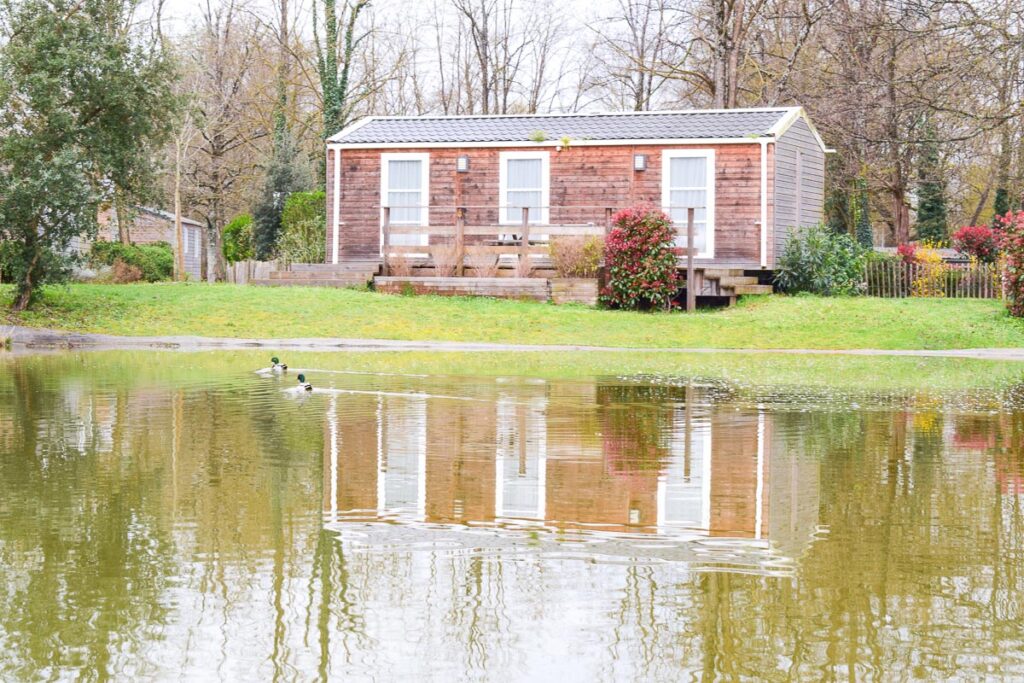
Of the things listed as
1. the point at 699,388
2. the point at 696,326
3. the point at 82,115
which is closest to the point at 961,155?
the point at 696,326

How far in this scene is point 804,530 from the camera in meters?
7.82

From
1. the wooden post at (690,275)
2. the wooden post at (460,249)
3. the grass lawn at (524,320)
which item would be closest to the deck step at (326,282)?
the grass lawn at (524,320)

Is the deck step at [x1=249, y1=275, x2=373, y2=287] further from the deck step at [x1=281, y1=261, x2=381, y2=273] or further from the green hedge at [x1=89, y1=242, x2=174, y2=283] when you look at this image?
the green hedge at [x1=89, y1=242, x2=174, y2=283]

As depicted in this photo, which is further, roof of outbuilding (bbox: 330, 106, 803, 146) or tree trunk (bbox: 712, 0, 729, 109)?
tree trunk (bbox: 712, 0, 729, 109)

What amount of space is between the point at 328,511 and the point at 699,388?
10098 mm

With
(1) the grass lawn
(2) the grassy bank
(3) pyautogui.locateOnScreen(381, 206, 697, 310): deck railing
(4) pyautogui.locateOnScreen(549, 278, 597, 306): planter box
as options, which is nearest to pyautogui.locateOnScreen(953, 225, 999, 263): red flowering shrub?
(1) the grass lawn

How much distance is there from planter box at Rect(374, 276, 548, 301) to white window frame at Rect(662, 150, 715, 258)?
4.33 m

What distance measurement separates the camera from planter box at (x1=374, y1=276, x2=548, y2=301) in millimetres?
32750

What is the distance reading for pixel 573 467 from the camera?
1027cm

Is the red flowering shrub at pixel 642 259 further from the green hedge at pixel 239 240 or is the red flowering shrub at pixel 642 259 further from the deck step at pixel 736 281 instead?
the green hedge at pixel 239 240

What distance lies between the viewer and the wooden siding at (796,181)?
113ft

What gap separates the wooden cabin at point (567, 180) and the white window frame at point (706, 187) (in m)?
0.03

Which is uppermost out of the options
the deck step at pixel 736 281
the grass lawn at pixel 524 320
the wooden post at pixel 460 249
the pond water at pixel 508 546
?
the wooden post at pixel 460 249

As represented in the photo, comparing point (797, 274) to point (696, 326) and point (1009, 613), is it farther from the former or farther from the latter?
point (1009, 613)
